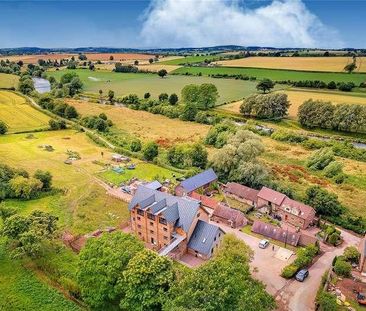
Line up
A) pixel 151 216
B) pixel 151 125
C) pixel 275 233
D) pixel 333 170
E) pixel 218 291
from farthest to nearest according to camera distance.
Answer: pixel 151 125, pixel 333 170, pixel 275 233, pixel 151 216, pixel 218 291

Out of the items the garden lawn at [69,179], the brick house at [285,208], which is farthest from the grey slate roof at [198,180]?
the garden lawn at [69,179]

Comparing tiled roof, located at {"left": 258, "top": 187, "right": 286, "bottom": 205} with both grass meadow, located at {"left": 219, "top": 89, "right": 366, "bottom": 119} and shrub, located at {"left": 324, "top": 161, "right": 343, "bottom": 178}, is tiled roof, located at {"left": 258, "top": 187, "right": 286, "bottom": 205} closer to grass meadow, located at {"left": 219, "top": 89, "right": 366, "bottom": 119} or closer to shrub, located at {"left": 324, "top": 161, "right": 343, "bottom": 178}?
shrub, located at {"left": 324, "top": 161, "right": 343, "bottom": 178}

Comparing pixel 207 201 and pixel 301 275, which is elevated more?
pixel 207 201

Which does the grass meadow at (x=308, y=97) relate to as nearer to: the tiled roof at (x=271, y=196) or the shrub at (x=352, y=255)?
the tiled roof at (x=271, y=196)

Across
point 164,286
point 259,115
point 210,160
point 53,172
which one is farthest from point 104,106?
point 164,286

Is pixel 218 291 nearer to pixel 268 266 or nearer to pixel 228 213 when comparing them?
pixel 268 266

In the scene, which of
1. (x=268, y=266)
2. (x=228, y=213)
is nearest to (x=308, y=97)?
(x=228, y=213)

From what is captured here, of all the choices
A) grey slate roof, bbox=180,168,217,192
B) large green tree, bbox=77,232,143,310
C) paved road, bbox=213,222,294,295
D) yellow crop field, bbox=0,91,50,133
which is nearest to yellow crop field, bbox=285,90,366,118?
grey slate roof, bbox=180,168,217,192
